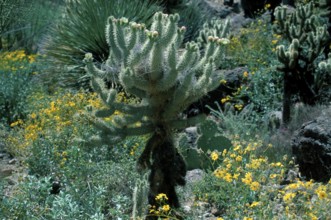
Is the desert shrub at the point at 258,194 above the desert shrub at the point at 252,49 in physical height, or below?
below

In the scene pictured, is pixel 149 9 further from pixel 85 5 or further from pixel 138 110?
pixel 138 110

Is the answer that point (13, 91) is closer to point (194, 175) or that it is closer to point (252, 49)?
point (194, 175)

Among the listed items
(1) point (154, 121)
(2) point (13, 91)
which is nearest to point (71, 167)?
(1) point (154, 121)

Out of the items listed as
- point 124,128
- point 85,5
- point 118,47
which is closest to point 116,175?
point 124,128

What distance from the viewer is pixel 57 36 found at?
35.2 ft

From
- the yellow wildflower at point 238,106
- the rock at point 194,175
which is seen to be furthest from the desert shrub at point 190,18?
the rock at point 194,175

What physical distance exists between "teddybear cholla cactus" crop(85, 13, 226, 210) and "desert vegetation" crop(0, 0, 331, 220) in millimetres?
11

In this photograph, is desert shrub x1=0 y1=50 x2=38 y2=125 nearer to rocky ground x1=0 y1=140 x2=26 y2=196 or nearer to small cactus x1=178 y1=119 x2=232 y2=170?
rocky ground x1=0 y1=140 x2=26 y2=196

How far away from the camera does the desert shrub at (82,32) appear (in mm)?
9992

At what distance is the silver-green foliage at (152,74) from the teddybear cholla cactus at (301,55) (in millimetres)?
2762

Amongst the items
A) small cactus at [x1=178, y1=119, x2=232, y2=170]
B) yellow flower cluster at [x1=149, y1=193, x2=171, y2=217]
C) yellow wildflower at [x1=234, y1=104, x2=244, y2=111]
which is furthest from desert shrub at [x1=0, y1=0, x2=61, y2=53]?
yellow wildflower at [x1=234, y1=104, x2=244, y2=111]

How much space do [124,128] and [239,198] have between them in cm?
116

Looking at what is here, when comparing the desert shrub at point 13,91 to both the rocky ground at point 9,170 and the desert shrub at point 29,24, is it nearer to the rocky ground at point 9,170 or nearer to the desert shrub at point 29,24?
the desert shrub at point 29,24

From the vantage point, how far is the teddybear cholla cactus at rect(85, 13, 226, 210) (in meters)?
5.30
